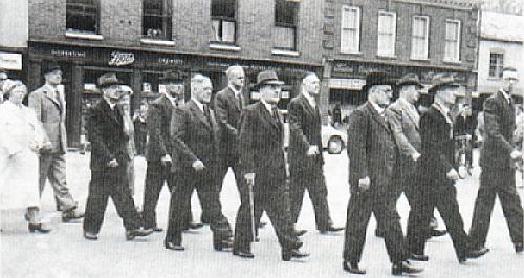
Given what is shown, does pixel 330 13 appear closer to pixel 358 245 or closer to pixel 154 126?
pixel 154 126

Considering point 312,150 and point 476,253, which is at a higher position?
point 312,150

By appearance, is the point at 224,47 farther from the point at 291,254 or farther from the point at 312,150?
the point at 291,254

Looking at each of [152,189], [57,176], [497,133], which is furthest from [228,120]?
[497,133]

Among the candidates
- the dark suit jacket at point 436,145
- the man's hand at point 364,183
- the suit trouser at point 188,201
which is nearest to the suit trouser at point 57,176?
the suit trouser at point 188,201

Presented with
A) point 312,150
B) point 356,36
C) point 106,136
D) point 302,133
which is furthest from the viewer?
point 356,36

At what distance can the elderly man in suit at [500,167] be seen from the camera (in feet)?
15.3

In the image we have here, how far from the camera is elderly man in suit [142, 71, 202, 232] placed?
5.39 meters

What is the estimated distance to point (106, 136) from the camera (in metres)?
4.91

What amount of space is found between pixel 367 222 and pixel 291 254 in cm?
63

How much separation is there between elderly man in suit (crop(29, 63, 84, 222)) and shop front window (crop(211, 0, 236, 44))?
2049 mm

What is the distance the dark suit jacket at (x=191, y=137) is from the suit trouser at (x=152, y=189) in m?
0.69

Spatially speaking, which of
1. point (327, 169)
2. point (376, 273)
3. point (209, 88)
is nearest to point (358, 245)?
point (376, 273)

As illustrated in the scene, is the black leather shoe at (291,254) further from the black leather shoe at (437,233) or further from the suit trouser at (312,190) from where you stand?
the black leather shoe at (437,233)

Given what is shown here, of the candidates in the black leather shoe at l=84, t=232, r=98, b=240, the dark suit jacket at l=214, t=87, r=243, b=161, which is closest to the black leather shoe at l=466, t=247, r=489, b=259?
the dark suit jacket at l=214, t=87, r=243, b=161
